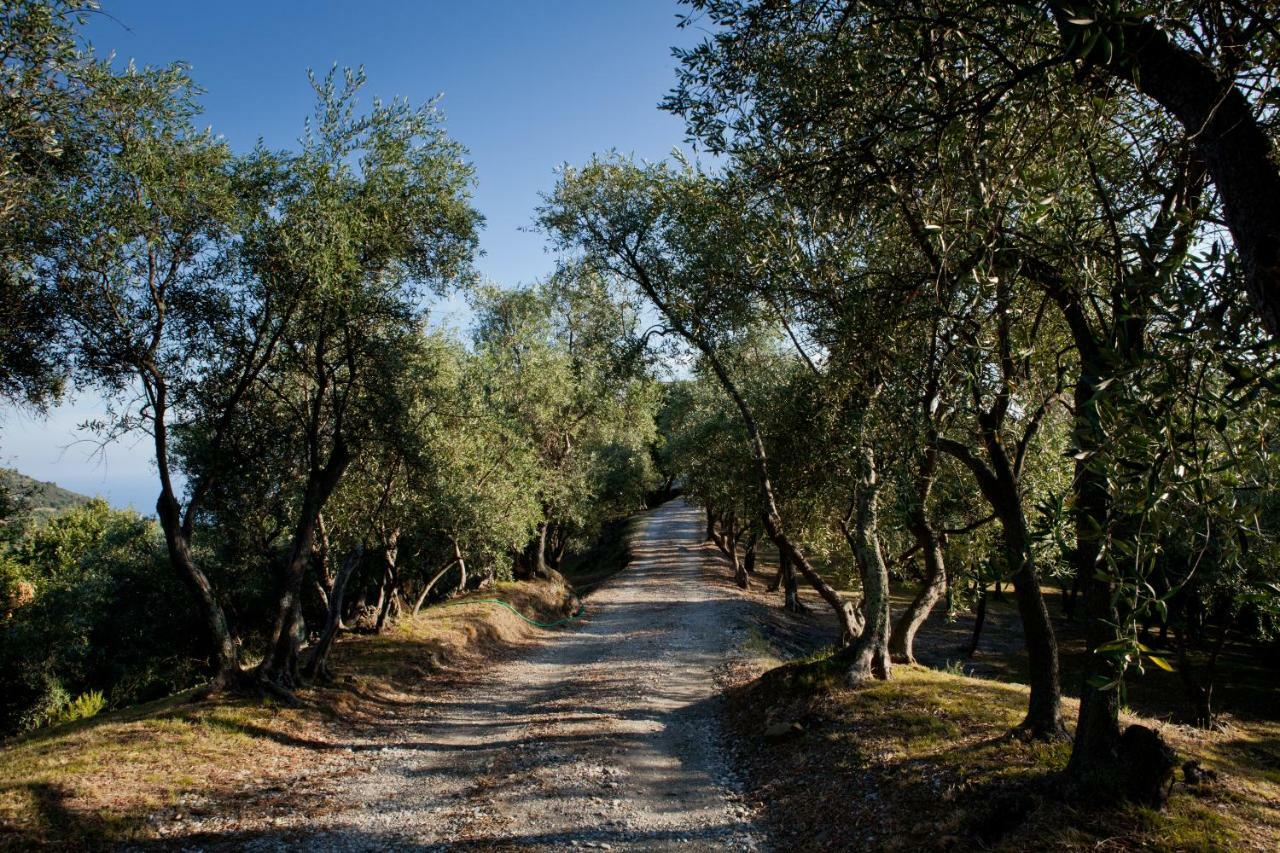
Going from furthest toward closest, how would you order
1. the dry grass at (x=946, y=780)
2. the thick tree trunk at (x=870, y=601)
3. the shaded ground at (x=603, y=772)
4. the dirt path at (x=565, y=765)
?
the thick tree trunk at (x=870, y=601) < the dirt path at (x=565, y=765) < the shaded ground at (x=603, y=772) < the dry grass at (x=946, y=780)

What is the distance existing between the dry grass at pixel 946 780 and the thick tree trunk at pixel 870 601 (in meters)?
0.43

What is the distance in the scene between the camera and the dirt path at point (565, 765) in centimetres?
923

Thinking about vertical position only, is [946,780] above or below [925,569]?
below

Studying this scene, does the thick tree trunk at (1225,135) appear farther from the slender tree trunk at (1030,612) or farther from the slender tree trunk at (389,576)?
the slender tree trunk at (389,576)

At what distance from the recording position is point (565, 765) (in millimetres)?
11711

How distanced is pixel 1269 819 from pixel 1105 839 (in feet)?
7.23

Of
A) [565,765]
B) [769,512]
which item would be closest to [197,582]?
[565,765]

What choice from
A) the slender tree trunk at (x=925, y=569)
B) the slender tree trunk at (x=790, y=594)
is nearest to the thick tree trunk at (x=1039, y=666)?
the slender tree trunk at (x=925, y=569)

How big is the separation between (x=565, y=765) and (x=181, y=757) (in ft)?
21.4

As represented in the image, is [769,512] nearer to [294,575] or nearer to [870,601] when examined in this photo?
[870,601]

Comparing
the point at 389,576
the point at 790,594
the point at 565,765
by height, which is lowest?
the point at 565,765

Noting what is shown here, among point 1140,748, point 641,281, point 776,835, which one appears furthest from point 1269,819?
point 641,281

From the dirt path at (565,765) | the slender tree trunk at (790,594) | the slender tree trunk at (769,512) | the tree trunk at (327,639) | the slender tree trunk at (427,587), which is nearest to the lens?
the dirt path at (565,765)

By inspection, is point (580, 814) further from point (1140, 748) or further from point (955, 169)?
point (955, 169)
